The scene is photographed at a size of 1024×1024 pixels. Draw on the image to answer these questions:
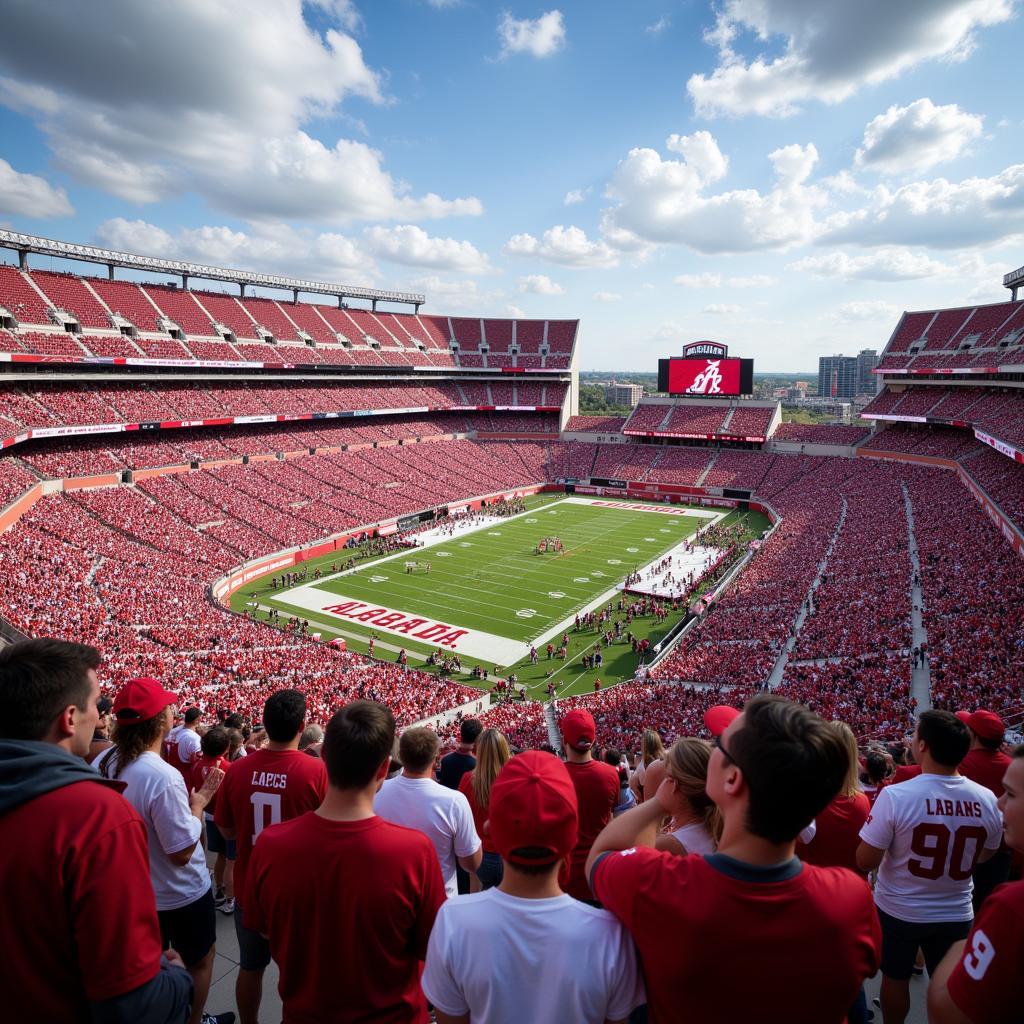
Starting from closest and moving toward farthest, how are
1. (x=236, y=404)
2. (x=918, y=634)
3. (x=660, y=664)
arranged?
(x=918, y=634) → (x=660, y=664) → (x=236, y=404)

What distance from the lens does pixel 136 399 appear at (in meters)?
42.0

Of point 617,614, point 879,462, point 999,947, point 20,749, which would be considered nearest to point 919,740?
point 999,947

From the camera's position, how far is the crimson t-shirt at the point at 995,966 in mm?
2234

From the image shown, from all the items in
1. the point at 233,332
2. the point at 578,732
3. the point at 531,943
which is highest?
the point at 233,332

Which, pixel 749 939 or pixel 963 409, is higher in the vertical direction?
pixel 963 409

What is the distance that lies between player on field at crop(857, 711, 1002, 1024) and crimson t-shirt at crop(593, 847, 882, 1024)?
2.31m

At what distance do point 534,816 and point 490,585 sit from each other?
109 feet

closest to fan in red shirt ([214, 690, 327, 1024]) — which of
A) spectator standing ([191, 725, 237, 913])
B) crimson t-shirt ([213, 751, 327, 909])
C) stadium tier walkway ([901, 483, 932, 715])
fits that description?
crimson t-shirt ([213, 751, 327, 909])

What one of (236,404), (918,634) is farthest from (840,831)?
(236,404)

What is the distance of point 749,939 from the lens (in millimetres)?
2002

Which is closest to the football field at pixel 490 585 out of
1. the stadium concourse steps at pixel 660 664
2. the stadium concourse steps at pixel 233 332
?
the stadium concourse steps at pixel 660 664

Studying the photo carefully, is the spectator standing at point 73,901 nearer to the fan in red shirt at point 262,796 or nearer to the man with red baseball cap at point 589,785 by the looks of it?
the fan in red shirt at point 262,796

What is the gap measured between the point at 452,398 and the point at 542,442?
420 inches

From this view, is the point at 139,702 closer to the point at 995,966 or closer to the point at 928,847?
the point at 995,966
